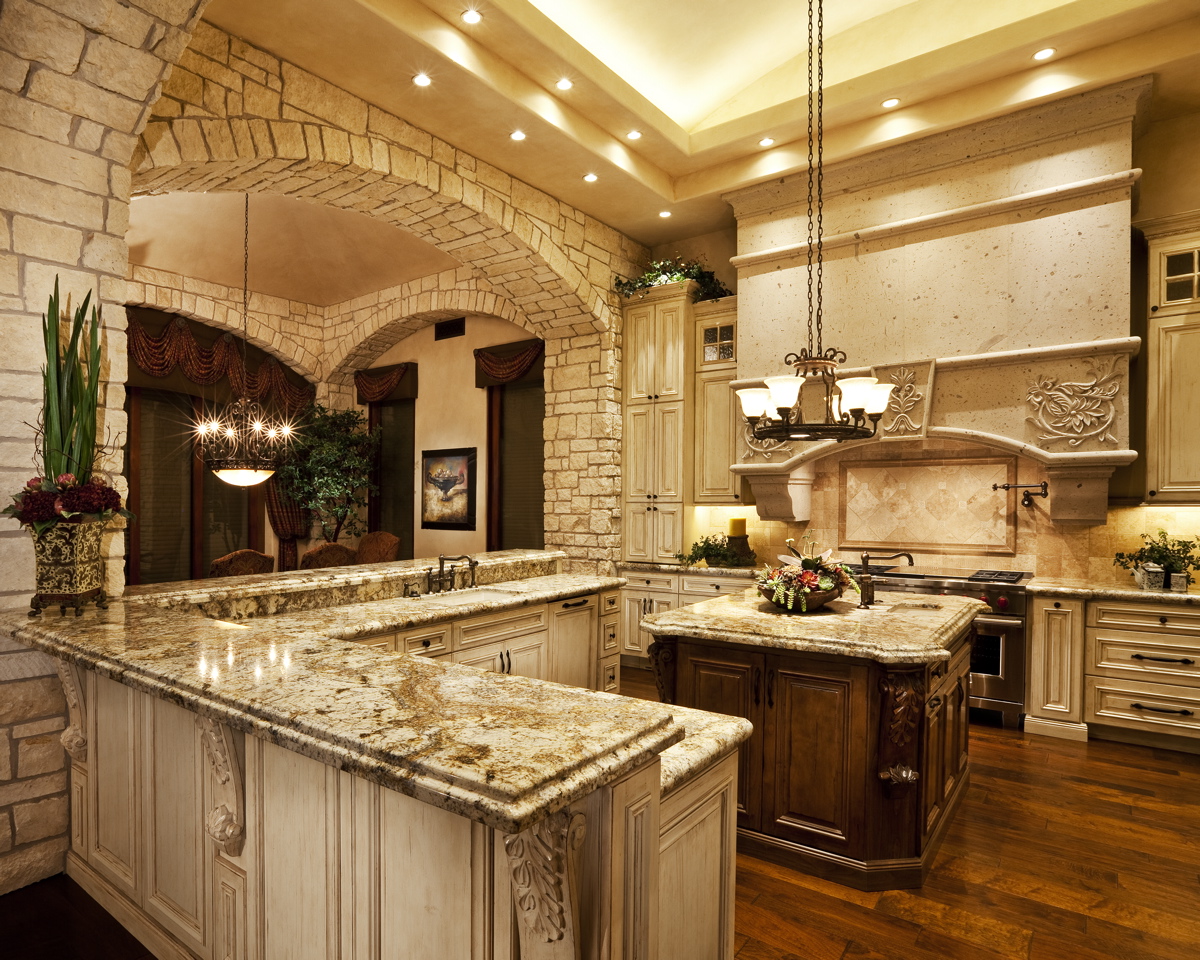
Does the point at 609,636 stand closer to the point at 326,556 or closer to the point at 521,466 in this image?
the point at 326,556

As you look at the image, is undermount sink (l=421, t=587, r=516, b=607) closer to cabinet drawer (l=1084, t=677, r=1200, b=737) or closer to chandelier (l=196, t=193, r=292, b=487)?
chandelier (l=196, t=193, r=292, b=487)

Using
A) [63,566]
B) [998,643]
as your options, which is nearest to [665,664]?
[63,566]

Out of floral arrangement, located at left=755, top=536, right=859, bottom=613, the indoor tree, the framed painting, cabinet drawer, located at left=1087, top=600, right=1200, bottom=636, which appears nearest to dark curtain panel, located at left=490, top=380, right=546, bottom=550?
the framed painting

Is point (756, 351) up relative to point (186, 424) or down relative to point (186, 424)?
up

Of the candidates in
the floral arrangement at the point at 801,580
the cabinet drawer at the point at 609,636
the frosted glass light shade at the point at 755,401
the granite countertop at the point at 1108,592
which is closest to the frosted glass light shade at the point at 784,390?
the frosted glass light shade at the point at 755,401

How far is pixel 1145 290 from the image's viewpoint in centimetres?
484

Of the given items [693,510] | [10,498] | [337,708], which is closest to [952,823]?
A: [337,708]

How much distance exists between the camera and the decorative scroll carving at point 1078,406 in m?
4.48

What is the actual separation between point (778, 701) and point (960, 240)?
12.7 feet

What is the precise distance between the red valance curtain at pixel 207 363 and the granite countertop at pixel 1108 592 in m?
8.22

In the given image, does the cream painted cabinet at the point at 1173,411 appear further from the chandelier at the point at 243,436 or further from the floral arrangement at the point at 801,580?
the chandelier at the point at 243,436

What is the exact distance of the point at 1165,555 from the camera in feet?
14.7

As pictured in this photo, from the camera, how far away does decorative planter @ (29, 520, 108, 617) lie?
8.29 ft

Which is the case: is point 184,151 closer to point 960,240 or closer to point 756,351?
point 756,351
